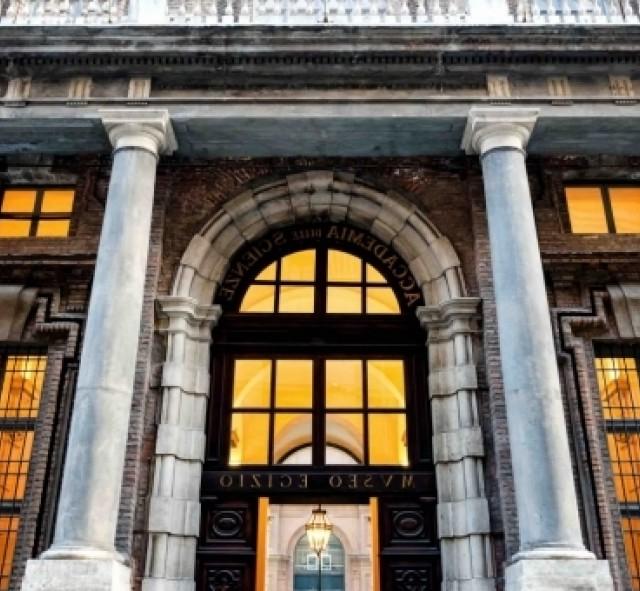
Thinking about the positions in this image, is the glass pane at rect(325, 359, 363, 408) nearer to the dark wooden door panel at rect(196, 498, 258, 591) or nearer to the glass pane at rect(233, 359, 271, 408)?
the glass pane at rect(233, 359, 271, 408)

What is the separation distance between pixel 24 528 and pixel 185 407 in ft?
7.44

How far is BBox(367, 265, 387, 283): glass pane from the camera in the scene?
11094 millimetres

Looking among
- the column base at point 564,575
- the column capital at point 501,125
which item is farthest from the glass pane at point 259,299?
the column base at point 564,575

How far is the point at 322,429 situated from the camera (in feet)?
32.9

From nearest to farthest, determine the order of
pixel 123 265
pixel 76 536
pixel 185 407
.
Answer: pixel 76 536, pixel 123 265, pixel 185 407

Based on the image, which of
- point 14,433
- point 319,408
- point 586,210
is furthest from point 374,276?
point 14,433

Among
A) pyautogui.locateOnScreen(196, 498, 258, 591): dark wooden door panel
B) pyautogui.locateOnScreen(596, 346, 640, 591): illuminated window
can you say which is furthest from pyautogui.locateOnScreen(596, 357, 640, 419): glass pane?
pyautogui.locateOnScreen(196, 498, 258, 591): dark wooden door panel

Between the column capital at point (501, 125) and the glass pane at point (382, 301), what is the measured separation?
97.0 inches

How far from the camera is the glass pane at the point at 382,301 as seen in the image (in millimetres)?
10898

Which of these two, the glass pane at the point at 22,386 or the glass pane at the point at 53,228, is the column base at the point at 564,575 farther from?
the glass pane at the point at 53,228

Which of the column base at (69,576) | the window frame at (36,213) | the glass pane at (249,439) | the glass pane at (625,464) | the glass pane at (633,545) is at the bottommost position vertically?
the column base at (69,576)

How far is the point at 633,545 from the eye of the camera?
917 cm

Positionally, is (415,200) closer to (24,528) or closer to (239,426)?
(239,426)

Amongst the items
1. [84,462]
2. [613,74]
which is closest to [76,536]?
[84,462]
